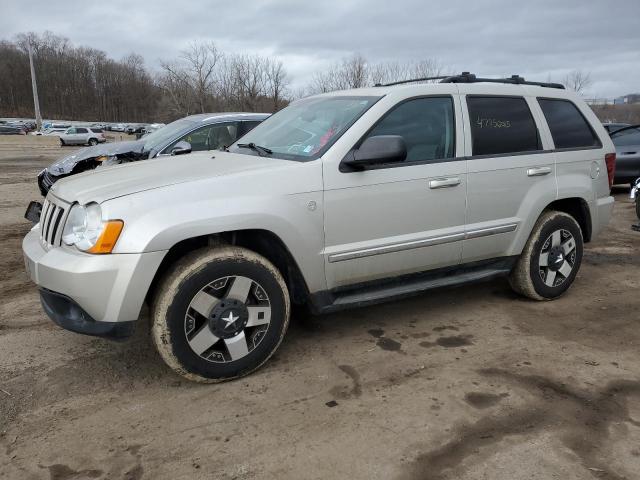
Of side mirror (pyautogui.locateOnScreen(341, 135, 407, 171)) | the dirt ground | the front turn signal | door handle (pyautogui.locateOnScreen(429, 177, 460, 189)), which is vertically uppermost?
side mirror (pyautogui.locateOnScreen(341, 135, 407, 171))

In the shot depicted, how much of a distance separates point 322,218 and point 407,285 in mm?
933

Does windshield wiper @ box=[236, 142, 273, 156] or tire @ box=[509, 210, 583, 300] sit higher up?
windshield wiper @ box=[236, 142, 273, 156]

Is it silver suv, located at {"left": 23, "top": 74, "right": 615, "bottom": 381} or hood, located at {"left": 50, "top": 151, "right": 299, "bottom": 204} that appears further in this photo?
hood, located at {"left": 50, "top": 151, "right": 299, "bottom": 204}

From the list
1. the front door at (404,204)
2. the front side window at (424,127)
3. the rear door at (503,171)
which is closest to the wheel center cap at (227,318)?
the front door at (404,204)

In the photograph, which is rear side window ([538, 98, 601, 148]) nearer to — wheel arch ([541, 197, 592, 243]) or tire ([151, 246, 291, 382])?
wheel arch ([541, 197, 592, 243])

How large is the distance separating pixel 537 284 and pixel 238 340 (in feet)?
9.04

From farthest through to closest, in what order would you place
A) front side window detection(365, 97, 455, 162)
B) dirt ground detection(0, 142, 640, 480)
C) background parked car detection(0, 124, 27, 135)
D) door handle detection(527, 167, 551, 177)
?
background parked car detection(0, 124, 27, 135)
door handle detection(527, 167, 551, 177)
front side window detection(365, 97, 455, 162)
dirt ground detection(0, 142, 640, 480)

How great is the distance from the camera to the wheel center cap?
10.2ft

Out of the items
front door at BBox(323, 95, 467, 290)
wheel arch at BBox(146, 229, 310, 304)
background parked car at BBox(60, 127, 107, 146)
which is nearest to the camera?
wheel arch at BBox(146, 229, 310, 304)

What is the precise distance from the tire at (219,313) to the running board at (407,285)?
37cm

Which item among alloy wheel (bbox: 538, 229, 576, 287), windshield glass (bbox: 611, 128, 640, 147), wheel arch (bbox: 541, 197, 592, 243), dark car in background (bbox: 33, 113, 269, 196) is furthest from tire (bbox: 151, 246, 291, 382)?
windshield glass (bbox: 611, 128, 640, 147)

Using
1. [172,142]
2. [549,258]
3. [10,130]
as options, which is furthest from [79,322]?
[10,130]

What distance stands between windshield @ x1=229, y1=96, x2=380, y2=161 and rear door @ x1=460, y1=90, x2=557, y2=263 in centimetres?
94

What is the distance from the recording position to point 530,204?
4293 millimetres
